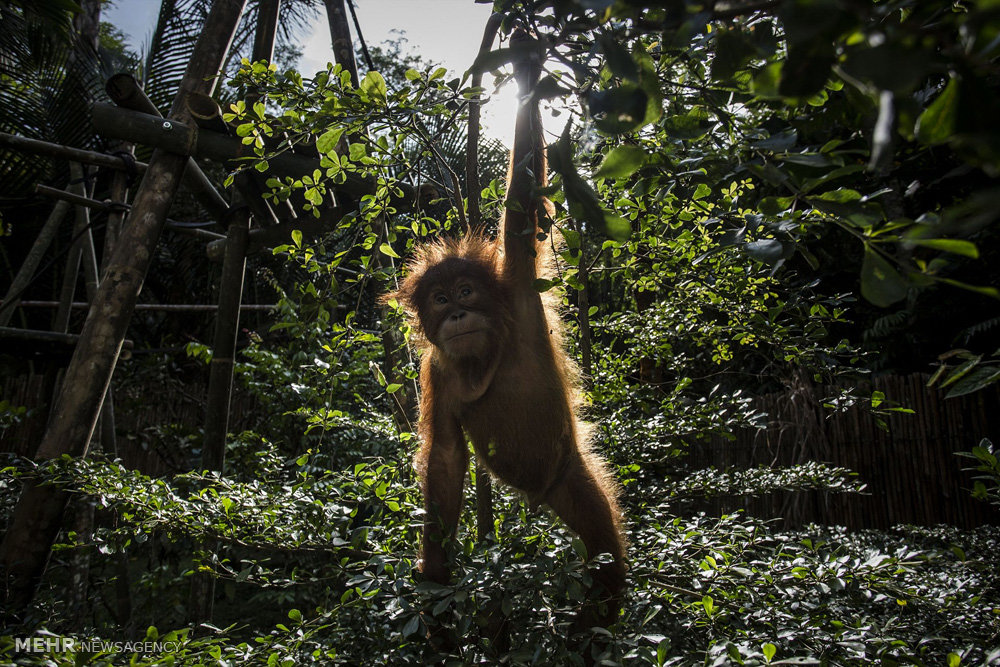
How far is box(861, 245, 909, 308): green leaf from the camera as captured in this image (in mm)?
614

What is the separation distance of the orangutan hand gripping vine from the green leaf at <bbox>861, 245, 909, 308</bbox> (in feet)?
5.33

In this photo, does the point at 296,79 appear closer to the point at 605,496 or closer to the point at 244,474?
the point at 605,496

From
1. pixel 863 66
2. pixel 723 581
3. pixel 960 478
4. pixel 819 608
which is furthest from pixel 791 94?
pixel 960 478

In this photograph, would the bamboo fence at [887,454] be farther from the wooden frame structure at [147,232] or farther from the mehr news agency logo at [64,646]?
the mehr news agency logo at [64,646]

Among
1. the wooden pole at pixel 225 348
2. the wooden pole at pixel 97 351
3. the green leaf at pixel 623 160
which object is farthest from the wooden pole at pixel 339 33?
the green leaf at pixel 623 160

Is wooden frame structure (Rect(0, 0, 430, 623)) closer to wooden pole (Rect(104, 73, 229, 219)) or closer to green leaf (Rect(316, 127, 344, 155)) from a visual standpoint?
wooden pole (Rect(104, 73, 229, 219))

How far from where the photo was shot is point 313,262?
225cm

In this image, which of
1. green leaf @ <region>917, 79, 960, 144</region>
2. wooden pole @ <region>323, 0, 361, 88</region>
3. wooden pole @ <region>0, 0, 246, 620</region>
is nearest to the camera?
green leaf @ <region>917, 79, 960, 144</region>

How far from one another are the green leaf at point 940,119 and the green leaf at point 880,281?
14 centimetres

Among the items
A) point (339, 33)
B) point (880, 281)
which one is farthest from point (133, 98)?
point (880, 281)

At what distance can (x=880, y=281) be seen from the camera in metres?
0.63

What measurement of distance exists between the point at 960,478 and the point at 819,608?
5.15 metres

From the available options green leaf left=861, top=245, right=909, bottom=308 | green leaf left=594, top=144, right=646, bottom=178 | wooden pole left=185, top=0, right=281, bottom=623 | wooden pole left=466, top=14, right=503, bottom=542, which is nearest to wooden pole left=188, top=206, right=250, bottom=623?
wooden pole left=185, top=0, right=281, bottom=623

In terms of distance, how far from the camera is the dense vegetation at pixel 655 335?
568mm
